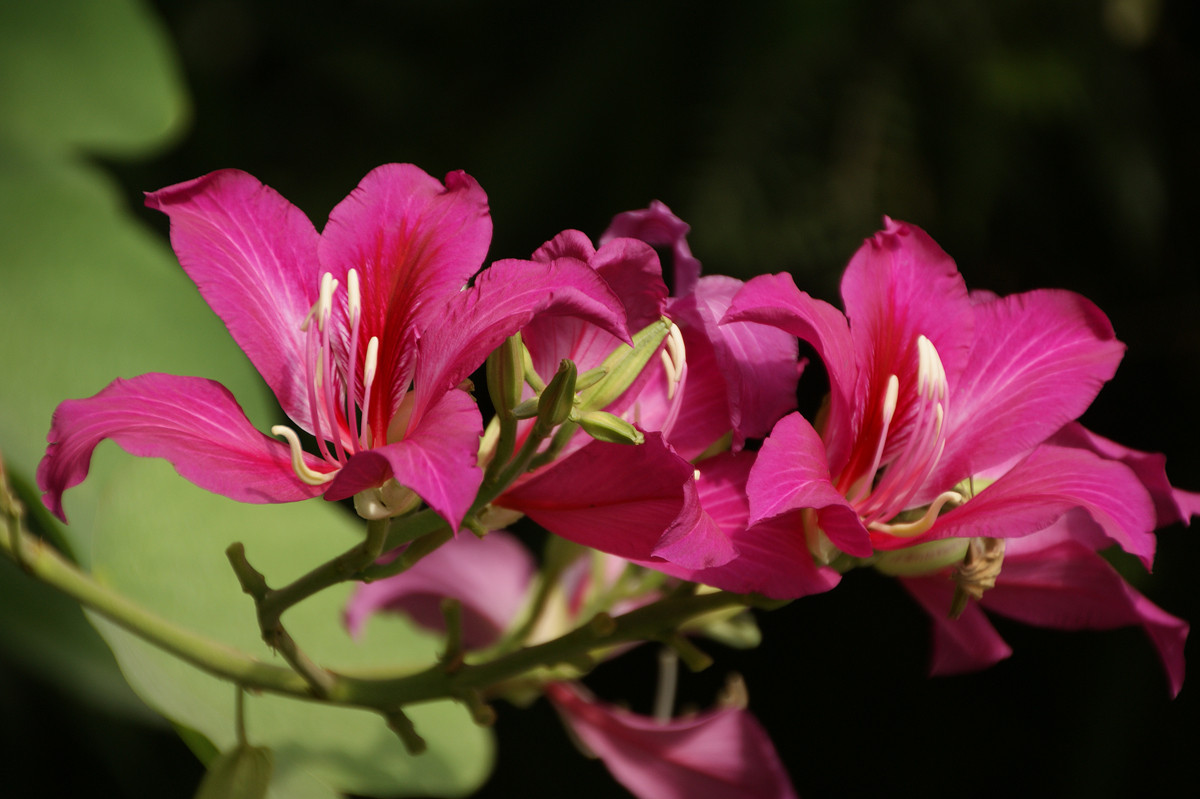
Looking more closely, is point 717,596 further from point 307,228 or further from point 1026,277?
point 1026,277

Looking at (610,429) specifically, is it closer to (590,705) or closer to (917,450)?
(917,450)

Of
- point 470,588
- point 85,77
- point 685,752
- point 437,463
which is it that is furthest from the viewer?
point 85,77

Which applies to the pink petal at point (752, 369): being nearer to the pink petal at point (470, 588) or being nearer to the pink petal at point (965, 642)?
the pink petal at point (965, 642)

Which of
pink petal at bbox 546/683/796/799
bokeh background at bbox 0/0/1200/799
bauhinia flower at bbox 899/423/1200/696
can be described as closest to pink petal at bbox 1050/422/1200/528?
bauhinia flower at bbox 899/423/1200/696

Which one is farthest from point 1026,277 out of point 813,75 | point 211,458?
point 211,458

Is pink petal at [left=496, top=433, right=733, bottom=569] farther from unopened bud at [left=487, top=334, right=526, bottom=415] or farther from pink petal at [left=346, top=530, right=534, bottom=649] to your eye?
pink petal at [left=346, top=530, right=534, bottom=649]

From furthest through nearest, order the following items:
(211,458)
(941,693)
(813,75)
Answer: (813,75) < (941,693) < (211,458)

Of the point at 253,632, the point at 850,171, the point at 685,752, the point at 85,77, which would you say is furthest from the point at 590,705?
the point at 850,171
